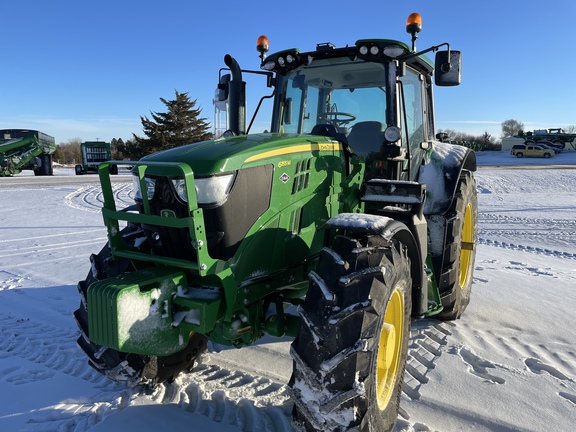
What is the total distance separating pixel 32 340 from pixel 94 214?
8.18 metres

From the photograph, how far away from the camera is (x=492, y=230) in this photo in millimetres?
9555

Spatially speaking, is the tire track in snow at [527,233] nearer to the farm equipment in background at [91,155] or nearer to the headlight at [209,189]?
the headlight at [209,189]

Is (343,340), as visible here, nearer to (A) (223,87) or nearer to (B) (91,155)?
(A) (223,87)

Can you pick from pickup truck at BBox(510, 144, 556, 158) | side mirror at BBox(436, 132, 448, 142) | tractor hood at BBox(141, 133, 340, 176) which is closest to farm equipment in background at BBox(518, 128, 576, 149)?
pickup truck at BBox(510, 144, 556, 158)

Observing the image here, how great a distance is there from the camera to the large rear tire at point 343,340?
2.23 metres

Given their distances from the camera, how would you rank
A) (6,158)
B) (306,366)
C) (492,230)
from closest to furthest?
1. (306,366)
2. (492,230)
3. (6,158)

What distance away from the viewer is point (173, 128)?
127 ft

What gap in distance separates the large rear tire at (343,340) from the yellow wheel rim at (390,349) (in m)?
0.14

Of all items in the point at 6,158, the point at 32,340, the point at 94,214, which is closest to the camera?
the point at 32,340

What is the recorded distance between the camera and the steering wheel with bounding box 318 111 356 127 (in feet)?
13.4

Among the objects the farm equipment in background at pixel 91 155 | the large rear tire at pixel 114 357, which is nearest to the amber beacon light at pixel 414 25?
the large rear tire at pixel 114 357

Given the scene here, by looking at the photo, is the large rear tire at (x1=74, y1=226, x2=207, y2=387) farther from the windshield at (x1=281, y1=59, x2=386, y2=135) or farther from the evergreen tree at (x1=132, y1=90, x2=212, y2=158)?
the evergreen tree at (x1=132, y1=90, x2=212, y2=158)

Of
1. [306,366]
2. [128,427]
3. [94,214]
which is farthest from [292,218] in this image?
[94,214]

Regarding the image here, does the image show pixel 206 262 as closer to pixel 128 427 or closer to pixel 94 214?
pixel 128 427
